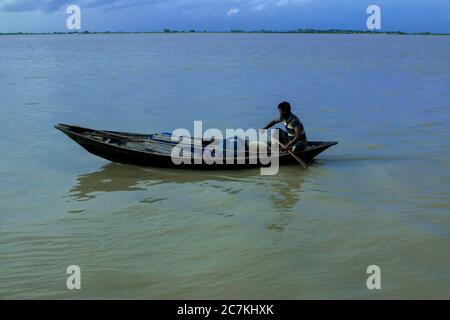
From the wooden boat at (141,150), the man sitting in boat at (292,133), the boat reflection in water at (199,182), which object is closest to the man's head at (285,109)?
the man sitting in boat at (292,133)

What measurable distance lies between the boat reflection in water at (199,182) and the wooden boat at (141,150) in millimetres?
131

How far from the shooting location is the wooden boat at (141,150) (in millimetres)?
7707

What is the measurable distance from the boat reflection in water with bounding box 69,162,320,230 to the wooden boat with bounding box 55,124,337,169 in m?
0.13

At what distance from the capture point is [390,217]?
20.1ft

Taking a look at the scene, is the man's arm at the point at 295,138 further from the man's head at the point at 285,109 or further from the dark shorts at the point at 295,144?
the man's head at the point at 285,109

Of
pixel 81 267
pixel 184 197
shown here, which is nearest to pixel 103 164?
pixel 184 197

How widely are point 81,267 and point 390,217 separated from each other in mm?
3416

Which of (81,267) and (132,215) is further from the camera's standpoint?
(132,215)

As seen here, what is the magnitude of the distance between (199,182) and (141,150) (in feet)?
3.21

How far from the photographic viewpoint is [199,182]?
7535 millimetres

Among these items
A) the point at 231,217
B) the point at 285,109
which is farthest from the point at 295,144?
the point at 231,217

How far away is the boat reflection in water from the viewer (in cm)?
697

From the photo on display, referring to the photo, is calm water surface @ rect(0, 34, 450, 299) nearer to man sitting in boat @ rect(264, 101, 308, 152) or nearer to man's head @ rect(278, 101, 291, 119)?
man sitting in boat @ rect(264, 101, 308, 152)
